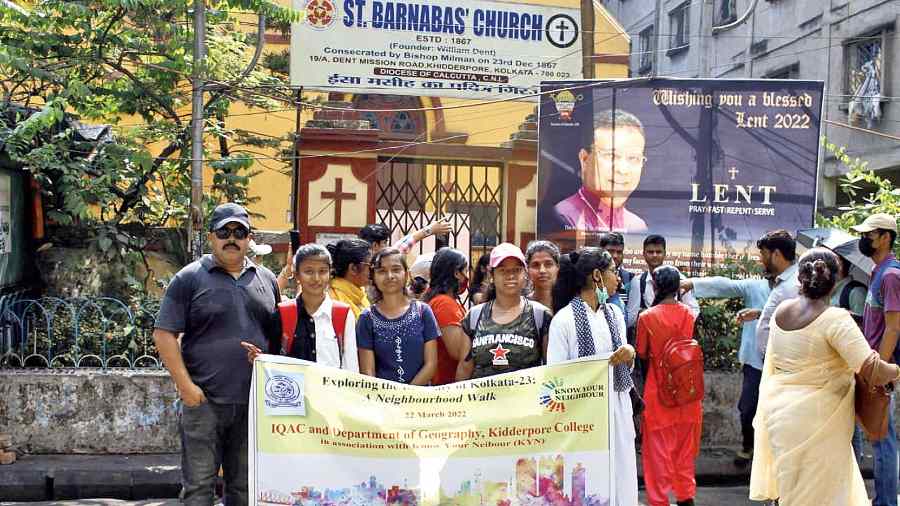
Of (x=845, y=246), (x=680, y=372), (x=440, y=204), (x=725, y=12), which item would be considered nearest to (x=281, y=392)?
(x=680, y=372)

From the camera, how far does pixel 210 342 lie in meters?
4.69

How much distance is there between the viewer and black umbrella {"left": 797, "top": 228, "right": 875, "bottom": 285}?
625 cm

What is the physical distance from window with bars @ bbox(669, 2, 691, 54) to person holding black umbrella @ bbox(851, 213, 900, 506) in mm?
19957

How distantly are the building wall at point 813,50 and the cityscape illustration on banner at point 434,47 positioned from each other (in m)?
4.23

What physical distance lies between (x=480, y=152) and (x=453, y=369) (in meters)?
6.19

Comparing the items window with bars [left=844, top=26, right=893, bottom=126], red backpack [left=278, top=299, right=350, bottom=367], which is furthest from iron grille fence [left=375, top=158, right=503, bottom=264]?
window with bars [left=844, top=26, right=893, bottom=126]

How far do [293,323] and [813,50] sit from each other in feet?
58.1

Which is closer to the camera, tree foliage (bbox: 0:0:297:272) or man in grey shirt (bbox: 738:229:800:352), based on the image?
man in grey shirt (bbox: 738:229:800:352)

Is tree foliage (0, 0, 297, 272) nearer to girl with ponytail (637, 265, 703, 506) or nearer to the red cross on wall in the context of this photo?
the red cross on wall

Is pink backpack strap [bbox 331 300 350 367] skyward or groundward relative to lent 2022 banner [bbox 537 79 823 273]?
groundward

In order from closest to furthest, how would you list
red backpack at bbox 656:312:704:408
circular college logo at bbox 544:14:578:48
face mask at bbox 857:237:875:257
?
1. red backpack at bbox 656:312:704:408
2. face mask at bbox 857:237:875:257
3. circular college logo at bbox 544:14:578:48

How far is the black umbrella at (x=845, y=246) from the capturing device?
6248mm

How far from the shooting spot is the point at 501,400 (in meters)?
4.62

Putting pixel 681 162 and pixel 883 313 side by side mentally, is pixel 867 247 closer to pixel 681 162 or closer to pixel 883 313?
pixel 883 313
